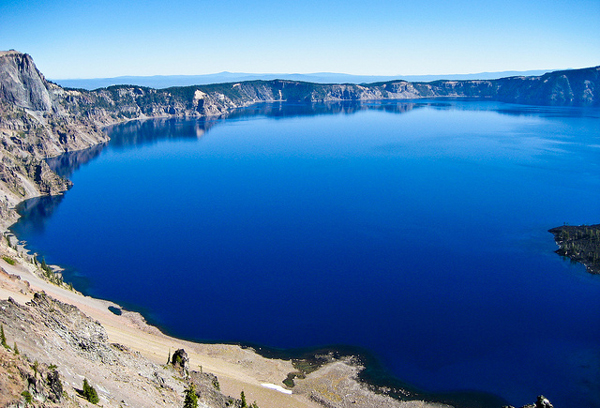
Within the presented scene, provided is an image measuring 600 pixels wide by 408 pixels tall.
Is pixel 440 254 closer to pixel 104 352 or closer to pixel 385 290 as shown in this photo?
pixel 385 290

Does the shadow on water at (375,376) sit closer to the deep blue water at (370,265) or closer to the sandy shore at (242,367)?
the sandy shore at (242,367)

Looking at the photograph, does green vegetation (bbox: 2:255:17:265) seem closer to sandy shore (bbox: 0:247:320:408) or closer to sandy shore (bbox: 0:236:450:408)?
sandy shore (bbox: 0:247:320:408)

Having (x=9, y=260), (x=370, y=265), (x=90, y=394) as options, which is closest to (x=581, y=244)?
(x=370, y=265)

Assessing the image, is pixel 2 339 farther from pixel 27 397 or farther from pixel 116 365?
pixel 116 365

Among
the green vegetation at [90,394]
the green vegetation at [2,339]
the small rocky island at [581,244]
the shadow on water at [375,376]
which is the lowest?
the shadow on water at [375,376]

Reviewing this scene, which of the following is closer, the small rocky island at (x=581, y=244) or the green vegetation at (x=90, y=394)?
the green vegetation at (x=90, y=394)

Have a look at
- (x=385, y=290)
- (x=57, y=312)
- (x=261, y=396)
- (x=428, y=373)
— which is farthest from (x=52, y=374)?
(x=385, y=290)

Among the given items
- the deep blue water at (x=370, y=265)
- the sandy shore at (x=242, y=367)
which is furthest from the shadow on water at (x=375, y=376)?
the deep blue water at (x=370, y=265)
